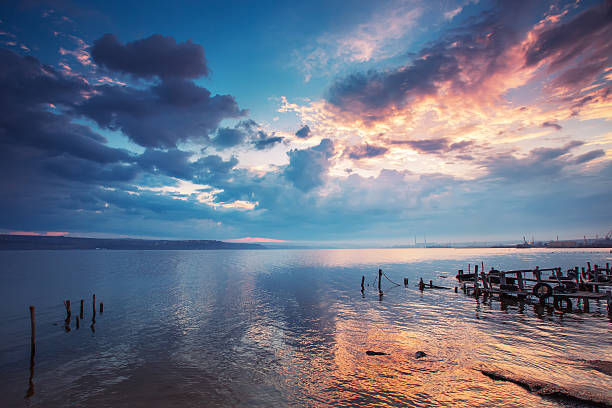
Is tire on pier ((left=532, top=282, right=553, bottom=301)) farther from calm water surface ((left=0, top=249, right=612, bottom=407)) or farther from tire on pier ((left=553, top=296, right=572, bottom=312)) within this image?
calm water surface ((left=0, top=249, right=612, bottom=407))

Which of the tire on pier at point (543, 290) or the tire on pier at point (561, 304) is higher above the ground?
the tire on pier at point (543, 290)

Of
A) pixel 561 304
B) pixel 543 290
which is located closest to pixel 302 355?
pixel 543 290

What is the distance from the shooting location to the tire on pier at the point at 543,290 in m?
32.7

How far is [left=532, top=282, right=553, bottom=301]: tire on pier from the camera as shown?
3272 centimetres

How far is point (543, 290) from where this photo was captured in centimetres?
3334

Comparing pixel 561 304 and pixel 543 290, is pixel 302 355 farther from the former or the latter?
pixel 561 304

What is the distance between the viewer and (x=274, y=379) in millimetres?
15484

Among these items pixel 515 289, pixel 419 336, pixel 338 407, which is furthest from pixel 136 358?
pixel 515 289

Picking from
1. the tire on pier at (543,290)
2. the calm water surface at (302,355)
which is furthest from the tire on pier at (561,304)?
the calm water surface at (302,355)

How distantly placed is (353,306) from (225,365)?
69.1 feet

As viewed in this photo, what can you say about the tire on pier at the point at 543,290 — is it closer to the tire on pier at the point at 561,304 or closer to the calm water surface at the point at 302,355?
the tire on pier at the point at 561,304

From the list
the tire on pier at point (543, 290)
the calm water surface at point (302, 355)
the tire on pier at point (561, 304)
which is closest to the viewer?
the calm water surface at point (302, 355)

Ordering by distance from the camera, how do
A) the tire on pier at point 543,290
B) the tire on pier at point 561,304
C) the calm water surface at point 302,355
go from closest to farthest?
the calm water surface at point 302,355 → the tire on pier at point 561,304 → the tire on pier at point 543,290

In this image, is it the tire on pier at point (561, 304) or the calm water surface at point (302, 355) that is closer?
the calm water surface at point (302, 355)
